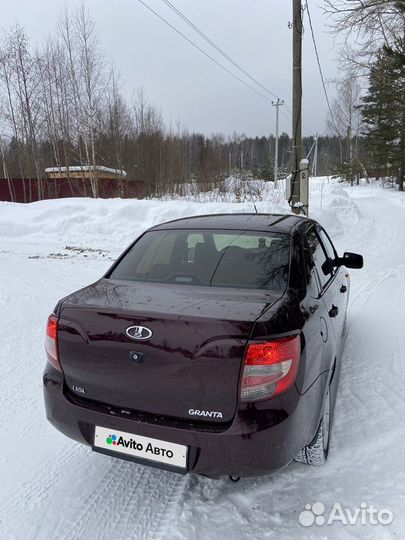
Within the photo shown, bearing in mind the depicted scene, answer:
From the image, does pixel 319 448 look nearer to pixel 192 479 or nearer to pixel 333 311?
pixel 192 479

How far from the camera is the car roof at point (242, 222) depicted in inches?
119

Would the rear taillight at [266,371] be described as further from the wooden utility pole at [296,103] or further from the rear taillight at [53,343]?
the wooden utility pole at [296,103]

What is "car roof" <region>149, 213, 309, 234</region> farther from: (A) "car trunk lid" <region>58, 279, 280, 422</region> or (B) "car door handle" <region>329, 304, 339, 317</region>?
(A) "car trunk lid" <region>58, 279, 280, 422</region>

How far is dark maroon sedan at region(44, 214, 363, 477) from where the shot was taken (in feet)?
6.17

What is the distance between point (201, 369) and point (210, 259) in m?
1.04

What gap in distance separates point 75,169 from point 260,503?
24499mm

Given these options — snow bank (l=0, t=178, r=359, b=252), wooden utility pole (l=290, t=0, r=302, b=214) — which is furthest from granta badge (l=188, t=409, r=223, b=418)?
snow bank (l=0, t=178, r=359, b=252)

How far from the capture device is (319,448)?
242cm

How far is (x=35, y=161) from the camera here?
23703 millimetres

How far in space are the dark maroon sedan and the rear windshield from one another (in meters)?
0.02

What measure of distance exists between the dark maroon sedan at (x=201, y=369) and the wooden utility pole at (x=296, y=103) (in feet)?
25.2

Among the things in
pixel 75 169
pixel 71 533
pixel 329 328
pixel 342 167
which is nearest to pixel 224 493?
pixel 71 533

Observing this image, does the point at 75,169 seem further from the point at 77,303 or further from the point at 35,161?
the point at 77,303

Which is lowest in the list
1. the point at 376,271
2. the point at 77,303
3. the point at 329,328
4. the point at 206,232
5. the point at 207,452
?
the point at 376,271
